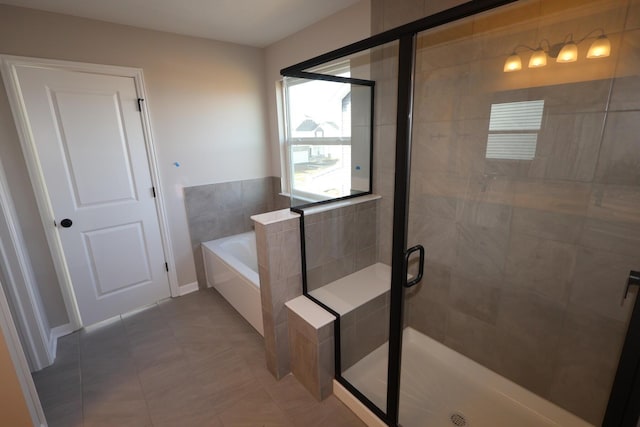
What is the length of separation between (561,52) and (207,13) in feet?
7.87

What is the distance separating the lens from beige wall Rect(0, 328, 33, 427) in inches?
53.0

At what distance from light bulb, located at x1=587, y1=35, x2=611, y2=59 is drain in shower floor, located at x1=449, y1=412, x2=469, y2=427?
6.64 ft

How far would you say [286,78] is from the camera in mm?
2051

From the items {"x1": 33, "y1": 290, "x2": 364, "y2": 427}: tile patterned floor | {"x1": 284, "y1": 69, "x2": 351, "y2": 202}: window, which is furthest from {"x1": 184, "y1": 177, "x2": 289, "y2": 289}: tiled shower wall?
{"x1": 284, "y1": 69, "x2": 351, "y2": 202}: window

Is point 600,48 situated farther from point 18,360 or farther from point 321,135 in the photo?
point 18,360

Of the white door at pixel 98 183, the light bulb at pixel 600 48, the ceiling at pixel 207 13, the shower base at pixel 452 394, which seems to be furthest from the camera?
the white door at pixel 98 183

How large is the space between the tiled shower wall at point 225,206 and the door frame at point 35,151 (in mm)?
293

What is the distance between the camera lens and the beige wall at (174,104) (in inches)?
81.1

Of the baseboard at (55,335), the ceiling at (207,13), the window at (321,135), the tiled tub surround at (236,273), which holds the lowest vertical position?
the baseboard at (55,335)

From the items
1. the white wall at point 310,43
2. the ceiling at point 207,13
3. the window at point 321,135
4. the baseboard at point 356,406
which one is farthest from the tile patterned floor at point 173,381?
the ceiling at point 207,13

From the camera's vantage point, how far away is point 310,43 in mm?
2619

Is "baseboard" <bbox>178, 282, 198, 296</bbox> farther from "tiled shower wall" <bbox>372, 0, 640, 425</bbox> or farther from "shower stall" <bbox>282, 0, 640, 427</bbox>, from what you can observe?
"tiled shower wall" <bbox>372, 0, 640, 425</bbox>

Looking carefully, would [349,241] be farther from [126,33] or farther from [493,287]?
[126,33]

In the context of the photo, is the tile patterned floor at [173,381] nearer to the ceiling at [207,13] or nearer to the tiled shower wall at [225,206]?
the tiled shower wall at [225,206]
